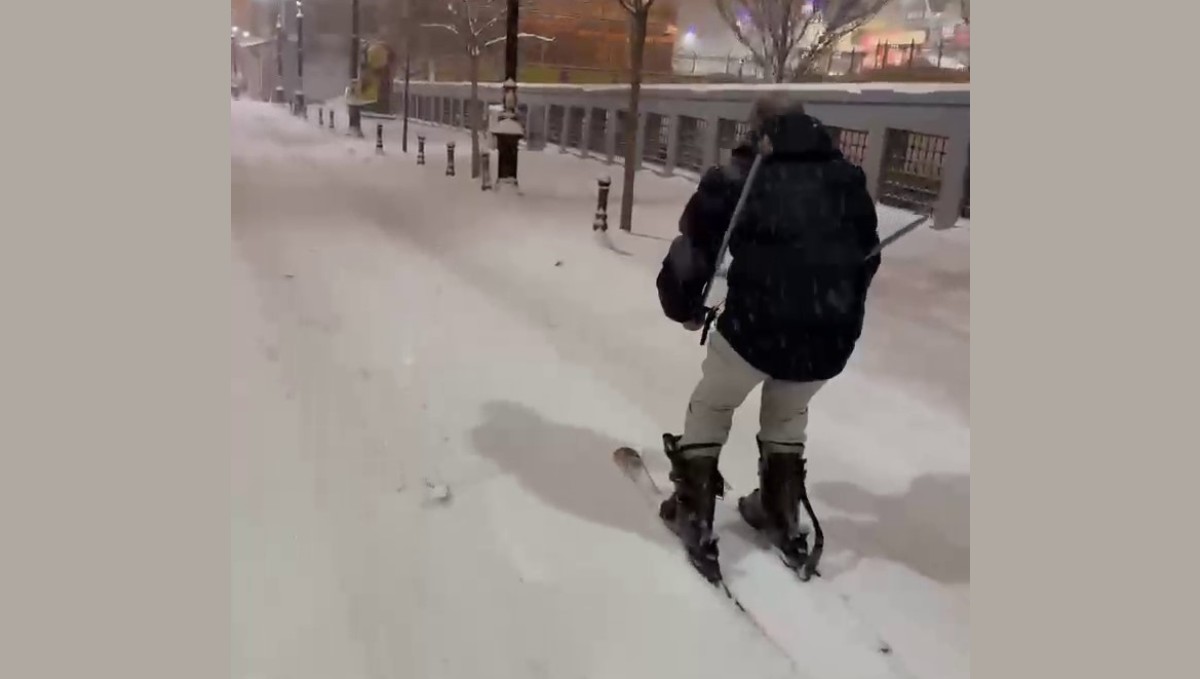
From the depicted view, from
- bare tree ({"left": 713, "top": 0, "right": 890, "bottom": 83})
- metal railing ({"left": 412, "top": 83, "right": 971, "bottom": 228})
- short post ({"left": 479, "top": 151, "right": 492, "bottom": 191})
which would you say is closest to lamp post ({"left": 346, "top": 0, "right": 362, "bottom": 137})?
metal railing ({"left": 412, "top": 83, "right": 971, "bottom": 228})

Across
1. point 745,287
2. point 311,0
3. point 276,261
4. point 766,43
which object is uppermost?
point 311,0

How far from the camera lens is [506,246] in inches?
339

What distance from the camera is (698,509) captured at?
120 inches

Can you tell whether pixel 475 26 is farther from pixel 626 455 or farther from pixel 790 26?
pixel 626 455

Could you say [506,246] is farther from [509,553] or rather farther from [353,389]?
[509,553]

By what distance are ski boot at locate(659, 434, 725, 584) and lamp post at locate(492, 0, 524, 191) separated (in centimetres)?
995

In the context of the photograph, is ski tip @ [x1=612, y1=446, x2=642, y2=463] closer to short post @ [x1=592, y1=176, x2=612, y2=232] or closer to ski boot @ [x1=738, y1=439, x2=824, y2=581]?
ski boot @ [x1=738, y1=439, x2=824, y2=581]

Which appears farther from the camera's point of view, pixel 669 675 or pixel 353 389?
pixel 353 389

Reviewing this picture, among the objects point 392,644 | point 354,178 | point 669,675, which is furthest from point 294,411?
point 354,178

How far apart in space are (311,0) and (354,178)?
6752mm

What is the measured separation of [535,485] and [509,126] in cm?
990

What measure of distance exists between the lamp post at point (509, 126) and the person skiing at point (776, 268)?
1008 cm

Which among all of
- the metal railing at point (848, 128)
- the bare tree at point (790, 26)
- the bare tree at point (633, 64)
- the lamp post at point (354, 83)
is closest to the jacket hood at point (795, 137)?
the metal railing at point (848, 128)

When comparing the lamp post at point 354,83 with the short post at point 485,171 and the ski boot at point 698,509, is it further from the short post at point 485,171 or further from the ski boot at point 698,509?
the ski boot at point 698,509
